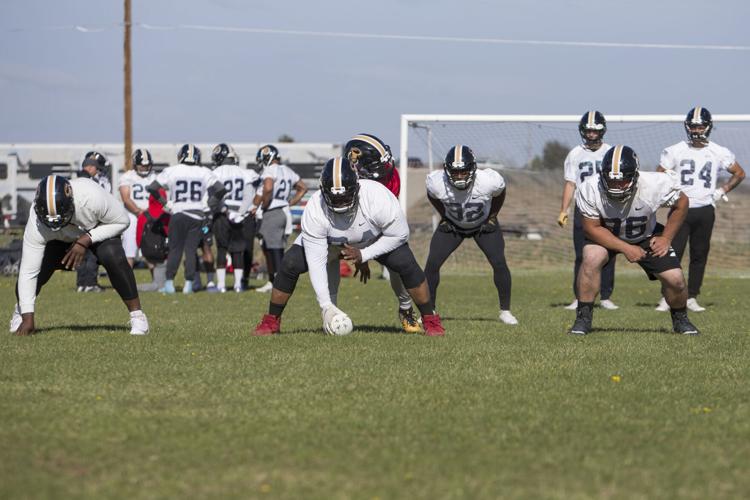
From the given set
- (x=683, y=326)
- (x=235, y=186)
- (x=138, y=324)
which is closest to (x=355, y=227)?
(x=138, y=324)

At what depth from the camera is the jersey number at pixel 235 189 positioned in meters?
16.6

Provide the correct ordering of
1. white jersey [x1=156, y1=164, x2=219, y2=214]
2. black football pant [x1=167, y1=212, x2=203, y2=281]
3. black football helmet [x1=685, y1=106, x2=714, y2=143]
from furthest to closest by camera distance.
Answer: black football pant [x1=167, y1=212, x2=203, y2=281] < white jersey [x1=156, y1=164, x2=219, y2=214] < black football helmet [x1=685, y1=106, x2=714, y2=143]

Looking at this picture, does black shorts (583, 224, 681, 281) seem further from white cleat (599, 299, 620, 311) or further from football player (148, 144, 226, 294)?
football player (148, 144, 226, 294)

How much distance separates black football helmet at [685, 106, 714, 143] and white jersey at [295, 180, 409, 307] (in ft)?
17.1

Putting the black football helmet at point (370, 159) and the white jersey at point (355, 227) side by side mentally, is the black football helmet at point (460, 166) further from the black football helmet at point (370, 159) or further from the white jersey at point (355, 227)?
the white jersey at point (355, 227)

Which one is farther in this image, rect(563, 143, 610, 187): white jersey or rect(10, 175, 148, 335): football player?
rect(563, 143, 610, 187): white jersey

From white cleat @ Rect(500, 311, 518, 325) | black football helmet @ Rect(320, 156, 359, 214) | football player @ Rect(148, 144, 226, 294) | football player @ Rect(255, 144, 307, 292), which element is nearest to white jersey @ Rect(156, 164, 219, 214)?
football player @ Rect(148, 144, 226, 294)

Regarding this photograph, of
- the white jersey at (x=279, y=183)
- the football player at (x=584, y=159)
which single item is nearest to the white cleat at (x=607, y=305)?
the football player at (x=584, y=159)

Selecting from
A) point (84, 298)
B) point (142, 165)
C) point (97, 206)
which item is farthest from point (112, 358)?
point (142, 165)

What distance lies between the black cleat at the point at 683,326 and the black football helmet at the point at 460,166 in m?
2.25

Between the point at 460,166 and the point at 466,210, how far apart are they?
1.74 feet

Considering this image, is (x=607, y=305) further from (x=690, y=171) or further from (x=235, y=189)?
(x=235, y=189)

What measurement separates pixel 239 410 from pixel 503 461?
1.70 m

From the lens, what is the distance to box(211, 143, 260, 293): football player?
1664cm
